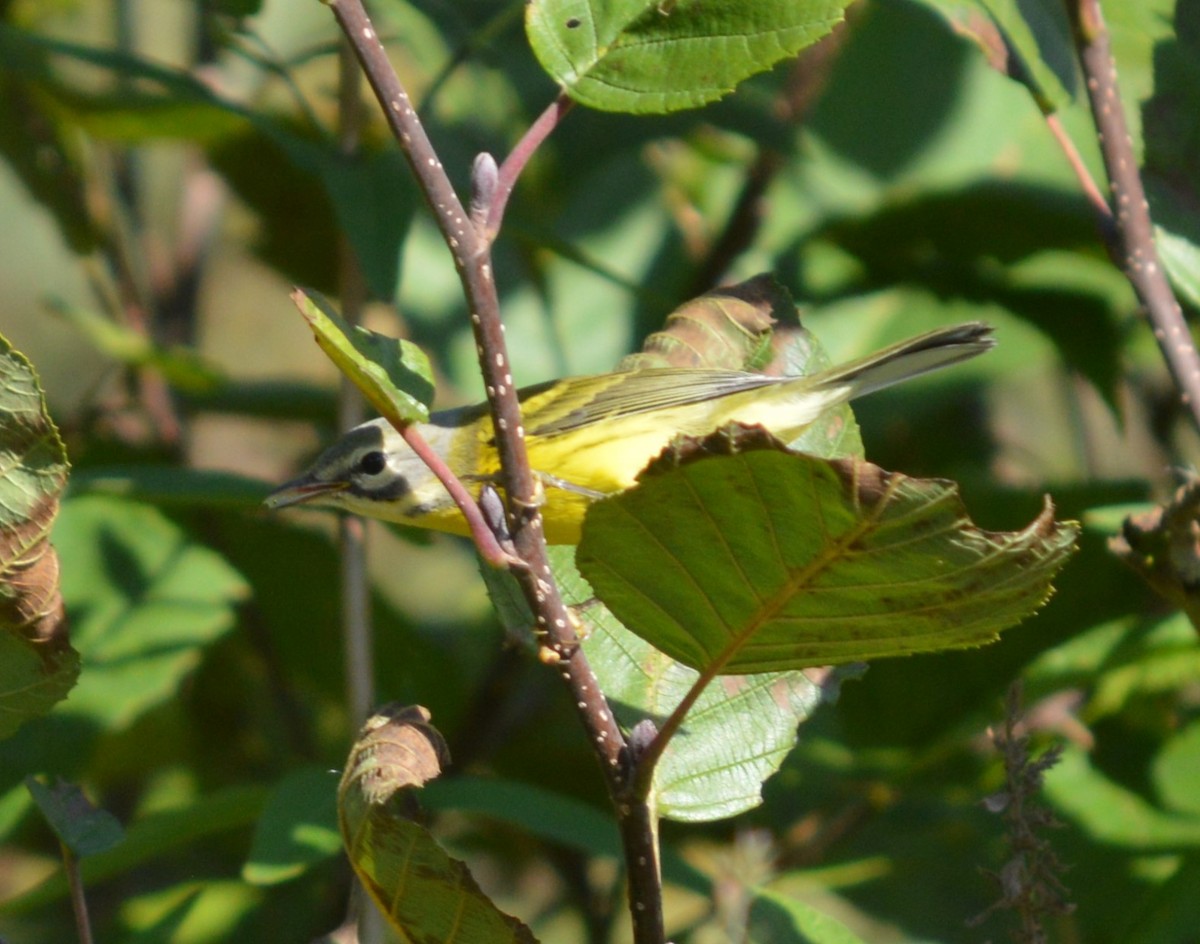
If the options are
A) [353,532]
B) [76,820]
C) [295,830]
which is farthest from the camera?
[353,532]

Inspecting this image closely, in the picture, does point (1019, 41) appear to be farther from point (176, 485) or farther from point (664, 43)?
point (176, 485)

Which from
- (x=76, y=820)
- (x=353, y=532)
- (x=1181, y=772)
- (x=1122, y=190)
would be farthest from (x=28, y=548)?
(x=1181, y=772)

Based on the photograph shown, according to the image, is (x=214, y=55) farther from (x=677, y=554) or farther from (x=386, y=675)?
(x=677, y=554)

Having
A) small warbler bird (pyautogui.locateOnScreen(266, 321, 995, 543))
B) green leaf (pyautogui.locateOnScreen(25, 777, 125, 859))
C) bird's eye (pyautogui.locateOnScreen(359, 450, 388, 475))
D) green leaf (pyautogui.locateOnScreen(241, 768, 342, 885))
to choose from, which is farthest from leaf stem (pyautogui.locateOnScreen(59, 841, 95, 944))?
bird's eye (pyautogui.locateOnScreen(359, 450, 388, 475))

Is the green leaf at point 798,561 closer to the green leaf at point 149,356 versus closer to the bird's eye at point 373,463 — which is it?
the bird's eye at point 373,463

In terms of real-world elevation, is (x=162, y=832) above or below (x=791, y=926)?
A: below

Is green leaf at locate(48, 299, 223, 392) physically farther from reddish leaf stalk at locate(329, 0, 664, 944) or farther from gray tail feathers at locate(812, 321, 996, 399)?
reddish leaf stalk at locate(329, 0, 664, 944)
